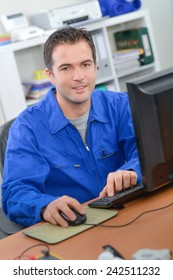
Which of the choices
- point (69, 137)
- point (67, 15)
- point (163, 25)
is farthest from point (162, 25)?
point (69, 137)

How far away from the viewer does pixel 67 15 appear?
3.61 metres

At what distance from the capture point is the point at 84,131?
2076mm

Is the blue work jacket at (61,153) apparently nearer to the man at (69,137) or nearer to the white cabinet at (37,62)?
the man at (69,137)

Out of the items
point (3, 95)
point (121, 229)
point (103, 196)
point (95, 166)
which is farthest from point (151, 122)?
point (3, 95)

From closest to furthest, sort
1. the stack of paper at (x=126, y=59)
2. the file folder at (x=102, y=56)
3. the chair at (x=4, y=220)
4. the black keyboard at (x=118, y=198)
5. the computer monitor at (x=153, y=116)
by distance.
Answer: the computer monitor at (x=153, y=116) < the black keyboard at (x=118, y=198) < the chair at (x=4, y=220) < the file folder at (x=102, y=56) < the stack of paper at (x=126, y=59)

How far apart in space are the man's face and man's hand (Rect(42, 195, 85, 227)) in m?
0.56

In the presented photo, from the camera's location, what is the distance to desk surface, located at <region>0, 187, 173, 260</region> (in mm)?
1394

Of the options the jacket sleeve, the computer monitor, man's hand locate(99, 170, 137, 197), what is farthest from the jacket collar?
the computer monitor

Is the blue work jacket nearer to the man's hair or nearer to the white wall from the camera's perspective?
the man's hair

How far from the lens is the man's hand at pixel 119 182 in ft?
5.80

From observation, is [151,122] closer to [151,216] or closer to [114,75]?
[151,216]

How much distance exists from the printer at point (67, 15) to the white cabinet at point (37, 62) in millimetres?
64

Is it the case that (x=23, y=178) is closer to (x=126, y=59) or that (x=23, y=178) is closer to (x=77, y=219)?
(x=77, y=219)

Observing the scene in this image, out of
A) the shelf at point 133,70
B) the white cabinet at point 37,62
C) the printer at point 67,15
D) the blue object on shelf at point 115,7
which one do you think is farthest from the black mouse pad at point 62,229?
the blue object on shelf at point 115,7
